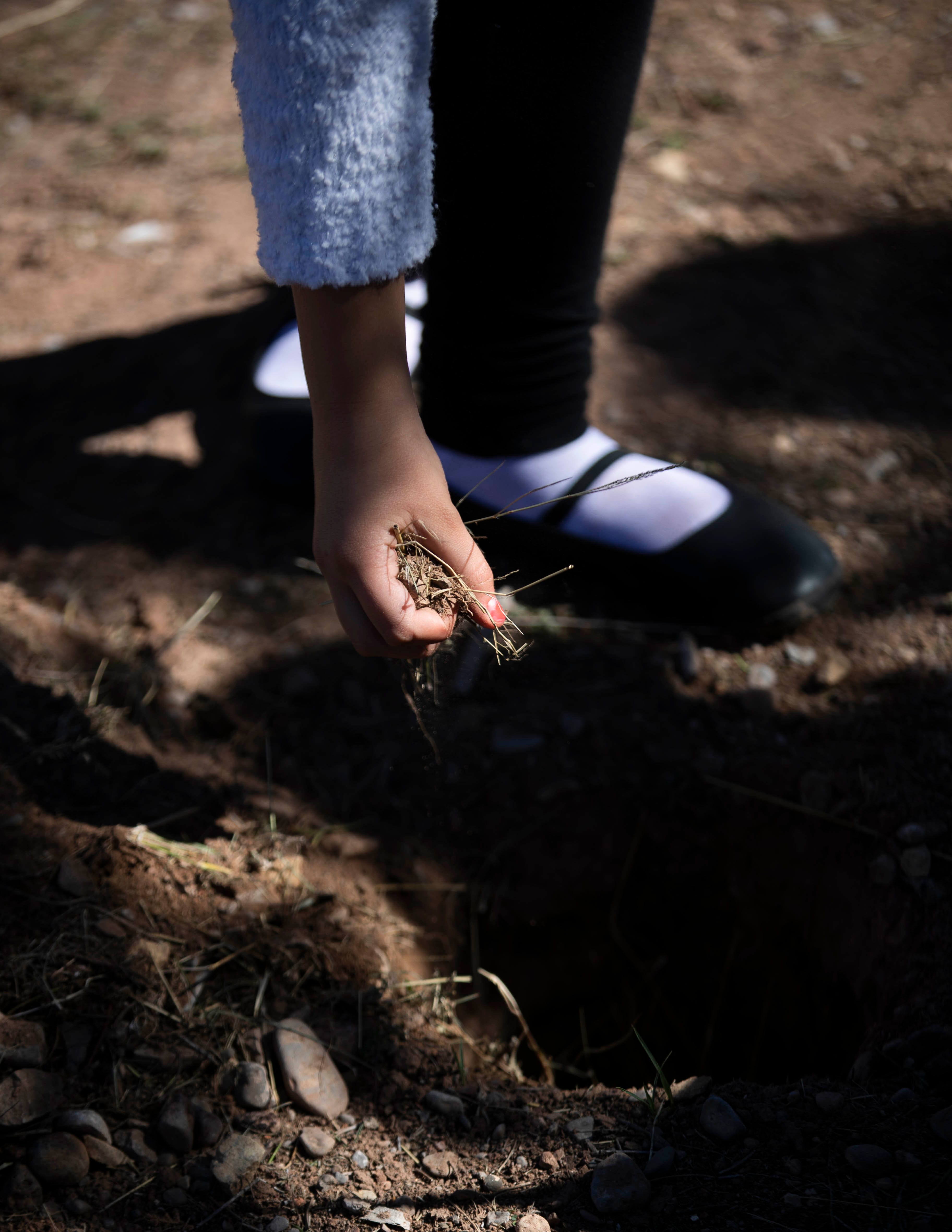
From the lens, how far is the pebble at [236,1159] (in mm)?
966

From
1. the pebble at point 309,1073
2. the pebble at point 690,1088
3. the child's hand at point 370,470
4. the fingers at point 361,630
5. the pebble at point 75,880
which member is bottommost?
the pebble at point 309,1073

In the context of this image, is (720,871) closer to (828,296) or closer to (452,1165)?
(452,1165)

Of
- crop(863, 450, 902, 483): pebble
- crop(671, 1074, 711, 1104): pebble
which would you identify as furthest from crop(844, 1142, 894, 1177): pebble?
crop(863, 450, 902, 483): pebble

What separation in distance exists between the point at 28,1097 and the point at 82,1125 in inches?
2.7

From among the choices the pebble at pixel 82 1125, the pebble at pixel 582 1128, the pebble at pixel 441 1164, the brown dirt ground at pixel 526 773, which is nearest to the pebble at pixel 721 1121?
the brown dirt ground at pixel 526 773

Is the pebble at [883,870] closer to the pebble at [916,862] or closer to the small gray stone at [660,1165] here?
the pebble at [916,862]

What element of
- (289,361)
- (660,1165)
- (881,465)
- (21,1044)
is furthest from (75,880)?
(881,465)

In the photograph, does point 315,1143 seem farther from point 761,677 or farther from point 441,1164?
point 761,677

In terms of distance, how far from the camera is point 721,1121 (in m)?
0.99

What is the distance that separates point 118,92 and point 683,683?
318 centimetres

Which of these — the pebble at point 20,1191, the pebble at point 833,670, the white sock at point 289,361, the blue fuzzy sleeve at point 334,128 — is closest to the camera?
the blue fuzzy sleeve at point 334,128

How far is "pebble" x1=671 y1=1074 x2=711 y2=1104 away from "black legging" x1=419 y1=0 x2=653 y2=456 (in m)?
1.04

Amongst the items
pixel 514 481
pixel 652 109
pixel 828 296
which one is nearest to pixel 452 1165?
pixel 514 481

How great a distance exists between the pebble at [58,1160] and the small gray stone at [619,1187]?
550mm
